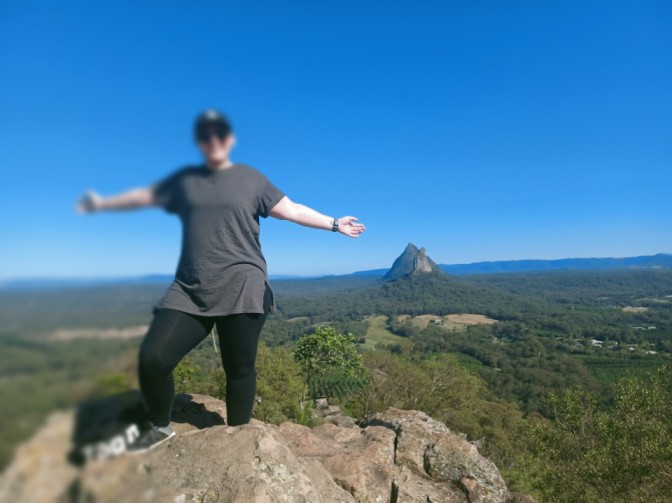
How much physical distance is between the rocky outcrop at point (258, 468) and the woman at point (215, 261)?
0.64 meters

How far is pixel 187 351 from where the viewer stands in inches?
115

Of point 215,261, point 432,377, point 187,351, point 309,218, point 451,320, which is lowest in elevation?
point 451,320

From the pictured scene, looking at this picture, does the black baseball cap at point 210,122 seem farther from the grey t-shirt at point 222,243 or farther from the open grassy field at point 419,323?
the open grassy field at point 419,323

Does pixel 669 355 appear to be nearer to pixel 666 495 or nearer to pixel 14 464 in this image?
pixel 666 495

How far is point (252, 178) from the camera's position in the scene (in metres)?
2.80

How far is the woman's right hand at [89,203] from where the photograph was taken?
136 centimetres

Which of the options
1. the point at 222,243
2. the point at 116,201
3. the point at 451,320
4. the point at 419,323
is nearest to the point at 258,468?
the point at 222,243

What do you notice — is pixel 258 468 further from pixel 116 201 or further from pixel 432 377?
pixel 432 377

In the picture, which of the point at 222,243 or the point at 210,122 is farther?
the point at 222,243

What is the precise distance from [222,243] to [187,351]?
87 centimetres

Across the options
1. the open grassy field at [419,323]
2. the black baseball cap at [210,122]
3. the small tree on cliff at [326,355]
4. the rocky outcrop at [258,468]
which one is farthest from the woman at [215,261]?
the open grassy field at [419,323]

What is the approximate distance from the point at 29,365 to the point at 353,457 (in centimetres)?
546

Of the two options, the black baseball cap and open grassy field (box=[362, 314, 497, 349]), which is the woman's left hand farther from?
open grassy field (box=[362, 314, 497, 349])

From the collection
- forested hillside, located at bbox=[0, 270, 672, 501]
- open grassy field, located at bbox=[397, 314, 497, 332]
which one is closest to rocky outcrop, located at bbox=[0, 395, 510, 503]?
forested hillside, located at bbox=[0, 270, 672, 501]
